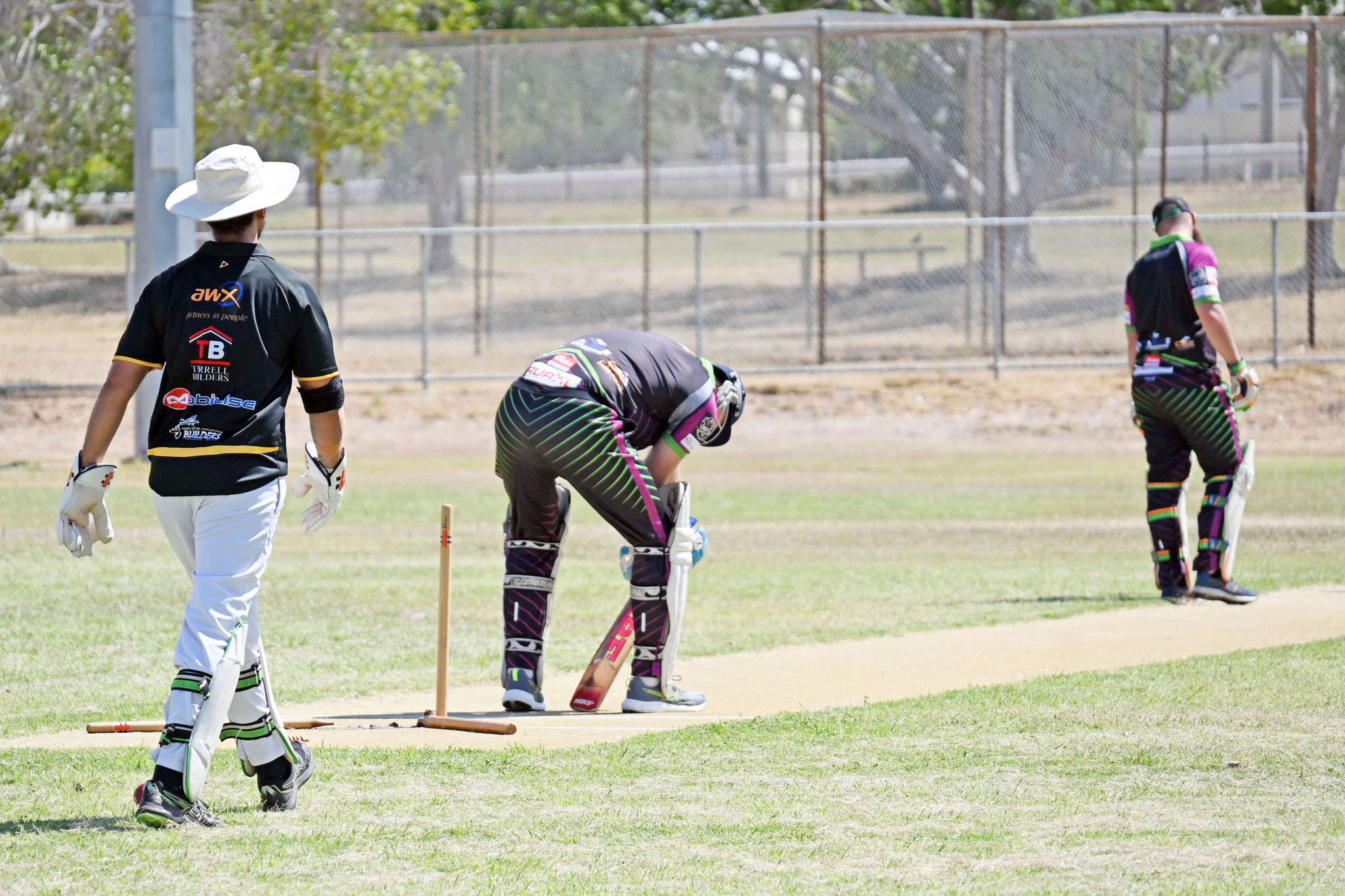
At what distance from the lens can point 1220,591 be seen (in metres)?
10.0

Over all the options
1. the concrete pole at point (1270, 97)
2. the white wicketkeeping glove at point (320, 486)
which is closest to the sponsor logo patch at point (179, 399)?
the white wicketkeeping glove at point (320, 486)

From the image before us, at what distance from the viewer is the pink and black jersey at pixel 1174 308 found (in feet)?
32.1

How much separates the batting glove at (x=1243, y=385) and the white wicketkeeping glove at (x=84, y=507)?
6579mm

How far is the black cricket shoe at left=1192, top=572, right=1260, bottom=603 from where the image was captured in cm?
994

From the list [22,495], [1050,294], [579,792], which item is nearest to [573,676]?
[579,792]

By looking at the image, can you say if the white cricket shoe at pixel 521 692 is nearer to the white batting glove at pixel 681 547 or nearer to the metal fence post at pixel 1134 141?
the white batting glove at pixel 681 547

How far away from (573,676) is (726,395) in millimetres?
1751

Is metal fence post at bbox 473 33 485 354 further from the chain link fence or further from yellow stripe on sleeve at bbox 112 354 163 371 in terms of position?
yellow stripe on sleeve at bbox 112 354 163 371

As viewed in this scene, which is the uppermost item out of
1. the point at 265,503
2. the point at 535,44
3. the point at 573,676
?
the point at 535,44

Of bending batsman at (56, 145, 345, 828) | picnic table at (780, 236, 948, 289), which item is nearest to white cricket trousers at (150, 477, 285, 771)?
bending batsman at (56, 145, 345, 828)

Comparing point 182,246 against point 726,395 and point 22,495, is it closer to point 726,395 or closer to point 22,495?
point 22,495

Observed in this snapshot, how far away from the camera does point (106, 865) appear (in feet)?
15.8

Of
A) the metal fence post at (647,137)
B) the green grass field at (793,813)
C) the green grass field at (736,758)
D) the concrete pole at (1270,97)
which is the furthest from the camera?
the concrete pole at (1270,97)

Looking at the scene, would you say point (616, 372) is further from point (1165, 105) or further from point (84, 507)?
point (1165, 105)
